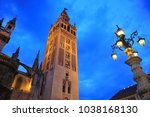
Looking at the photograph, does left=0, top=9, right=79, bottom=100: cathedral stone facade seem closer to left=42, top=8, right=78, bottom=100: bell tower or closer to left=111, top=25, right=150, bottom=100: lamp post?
left=42, top=8, right=78, bottom=100: bell tower

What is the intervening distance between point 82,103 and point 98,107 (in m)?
1.11

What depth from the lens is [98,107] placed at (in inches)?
405

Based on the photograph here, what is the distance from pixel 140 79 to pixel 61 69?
121ft

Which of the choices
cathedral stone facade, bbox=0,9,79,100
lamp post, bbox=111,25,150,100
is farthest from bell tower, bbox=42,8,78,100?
lamp post, bbox=111,25,150,100

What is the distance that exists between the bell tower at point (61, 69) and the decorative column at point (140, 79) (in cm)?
2963

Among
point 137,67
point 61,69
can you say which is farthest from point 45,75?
point 137,67

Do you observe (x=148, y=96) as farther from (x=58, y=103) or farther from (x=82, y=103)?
(x=58, y=103)

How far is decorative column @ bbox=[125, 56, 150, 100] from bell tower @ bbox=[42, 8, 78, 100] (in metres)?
29.6

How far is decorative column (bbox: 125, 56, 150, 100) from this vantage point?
9133 millimetres

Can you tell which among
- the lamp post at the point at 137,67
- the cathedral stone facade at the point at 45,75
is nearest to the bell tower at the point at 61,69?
the cathedral stone facade at the point at 45,75

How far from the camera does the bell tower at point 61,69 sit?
134 ft

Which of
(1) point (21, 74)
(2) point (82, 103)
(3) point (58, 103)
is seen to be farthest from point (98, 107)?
(1) point (21, 74)

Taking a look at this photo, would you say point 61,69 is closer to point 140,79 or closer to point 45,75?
point 45,75

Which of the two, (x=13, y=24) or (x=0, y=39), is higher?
(x=13, y=24)
